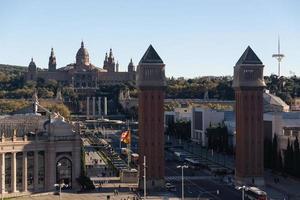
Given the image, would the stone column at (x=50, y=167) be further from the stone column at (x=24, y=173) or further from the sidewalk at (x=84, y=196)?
the stone column at (x=24, y=173)

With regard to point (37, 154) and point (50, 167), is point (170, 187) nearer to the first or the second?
point (50, 167)

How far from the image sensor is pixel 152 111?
7756 cm

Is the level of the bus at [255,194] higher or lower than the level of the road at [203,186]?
higher

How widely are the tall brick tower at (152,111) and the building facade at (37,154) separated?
28.6ft

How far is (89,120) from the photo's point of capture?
620ft

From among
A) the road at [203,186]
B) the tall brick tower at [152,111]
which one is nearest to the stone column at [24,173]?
the tall brick tower at [152,111]

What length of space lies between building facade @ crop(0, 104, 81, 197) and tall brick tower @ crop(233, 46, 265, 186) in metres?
21.8

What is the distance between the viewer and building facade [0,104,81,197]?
2758 inches

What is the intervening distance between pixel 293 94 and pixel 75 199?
13643cm

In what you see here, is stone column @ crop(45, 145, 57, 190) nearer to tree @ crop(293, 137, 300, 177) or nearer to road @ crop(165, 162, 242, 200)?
road @ crop(165, 162, 242, 200)

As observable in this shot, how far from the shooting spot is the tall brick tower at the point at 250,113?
79.9 meters

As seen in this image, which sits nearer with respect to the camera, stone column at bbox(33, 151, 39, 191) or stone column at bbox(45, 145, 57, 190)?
stone column at bbox(33, 151, 39, 191)

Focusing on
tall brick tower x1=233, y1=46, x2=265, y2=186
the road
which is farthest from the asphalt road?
tall brick tower x1=233, y1=46, x2=265, y2=186

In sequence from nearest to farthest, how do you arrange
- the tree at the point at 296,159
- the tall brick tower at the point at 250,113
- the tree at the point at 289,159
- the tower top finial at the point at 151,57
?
the tower top finial at the point at 151,57, the tall brick tower at the point at 250,113, the tree at the point at 296,159, the tree at the point at 289,159
